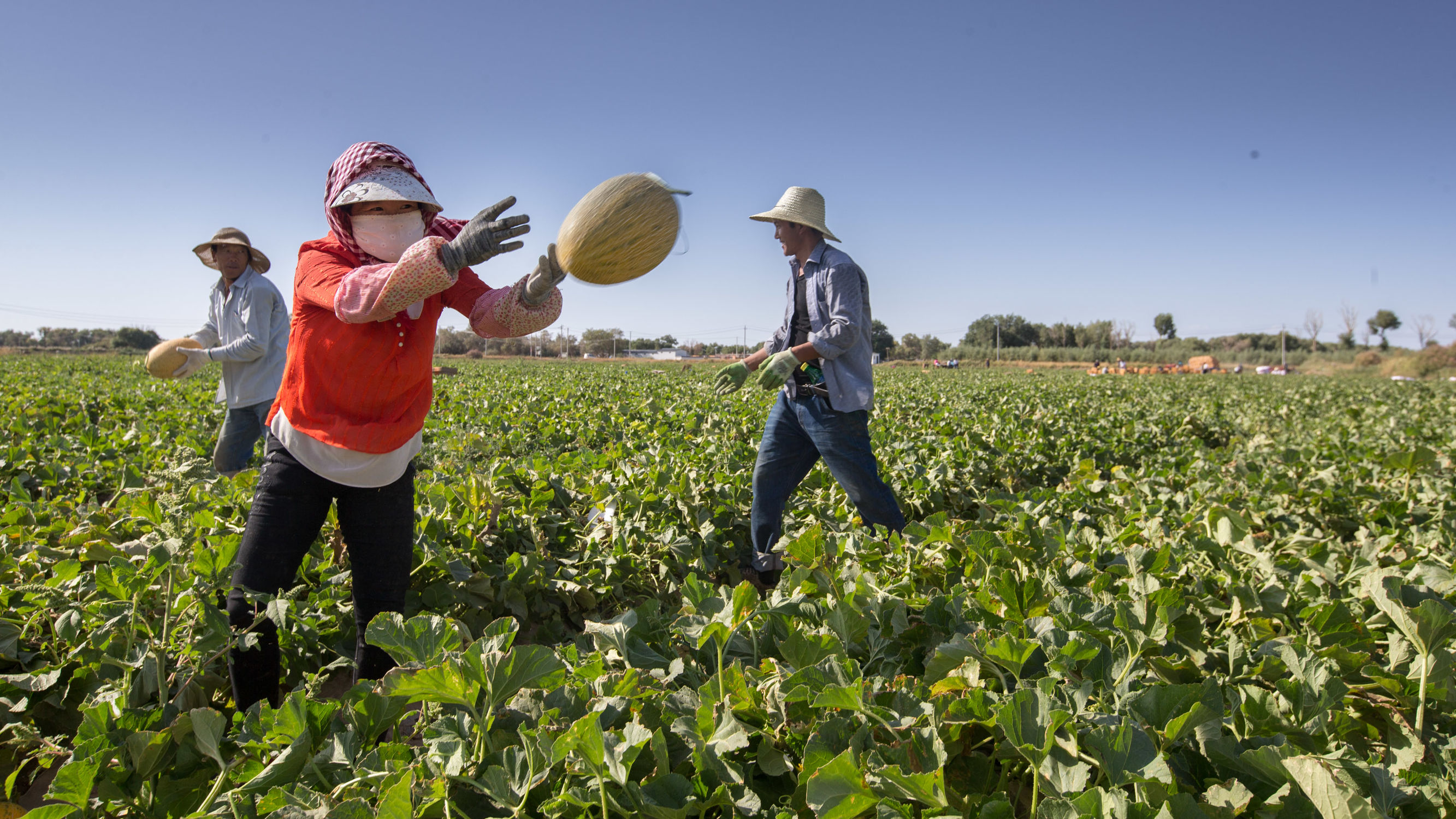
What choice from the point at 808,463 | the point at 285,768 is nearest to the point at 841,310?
the point at 808,463

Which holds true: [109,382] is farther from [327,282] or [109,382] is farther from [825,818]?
[825,818]

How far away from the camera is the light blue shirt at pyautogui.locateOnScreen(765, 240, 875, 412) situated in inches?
124

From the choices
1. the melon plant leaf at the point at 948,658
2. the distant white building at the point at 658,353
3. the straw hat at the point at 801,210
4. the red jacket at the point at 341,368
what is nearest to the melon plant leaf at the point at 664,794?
the melon plant leaf at the point at 948,658

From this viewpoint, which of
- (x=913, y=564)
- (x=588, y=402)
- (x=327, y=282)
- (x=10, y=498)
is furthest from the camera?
(x=588, y=402)

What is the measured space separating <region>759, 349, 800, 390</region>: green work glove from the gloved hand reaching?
301cm

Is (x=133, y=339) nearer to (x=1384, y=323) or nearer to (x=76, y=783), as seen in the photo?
(x=76, y=783)

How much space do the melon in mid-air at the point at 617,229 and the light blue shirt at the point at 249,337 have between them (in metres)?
3.03

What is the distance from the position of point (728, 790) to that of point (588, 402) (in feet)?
34.9

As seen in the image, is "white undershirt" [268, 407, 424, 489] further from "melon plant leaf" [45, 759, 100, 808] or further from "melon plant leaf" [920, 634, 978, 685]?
"melon plant leaf" [920, 634, 978, 685]

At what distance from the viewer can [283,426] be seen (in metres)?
1.97

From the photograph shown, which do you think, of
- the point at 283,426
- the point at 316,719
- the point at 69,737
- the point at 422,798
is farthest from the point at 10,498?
the point at 422,798

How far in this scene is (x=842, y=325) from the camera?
10.3 feet

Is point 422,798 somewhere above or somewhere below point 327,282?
below

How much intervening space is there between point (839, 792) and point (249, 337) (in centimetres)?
417
